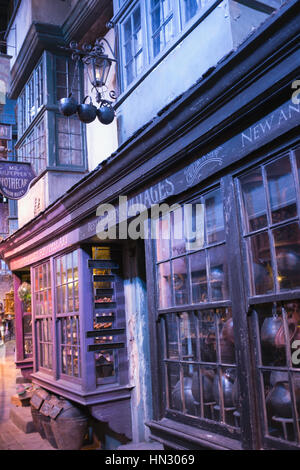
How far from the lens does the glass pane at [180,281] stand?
16.6ft

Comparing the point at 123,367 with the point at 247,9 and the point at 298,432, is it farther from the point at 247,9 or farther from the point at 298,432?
the point at 247,9

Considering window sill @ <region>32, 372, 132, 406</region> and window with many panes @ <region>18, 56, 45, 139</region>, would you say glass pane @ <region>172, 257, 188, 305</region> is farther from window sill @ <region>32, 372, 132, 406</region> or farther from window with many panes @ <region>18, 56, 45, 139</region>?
window with many panes @ <region>18, 56, 45, 139</region>

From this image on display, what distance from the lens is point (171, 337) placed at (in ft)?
17.3

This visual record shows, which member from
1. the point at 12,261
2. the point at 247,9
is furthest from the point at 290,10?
the point at 12,261

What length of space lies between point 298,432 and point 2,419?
9263 mm

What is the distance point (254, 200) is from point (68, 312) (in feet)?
17.8

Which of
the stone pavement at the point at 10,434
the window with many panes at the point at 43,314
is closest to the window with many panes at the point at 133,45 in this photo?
the window with many panes at the point at 43,314

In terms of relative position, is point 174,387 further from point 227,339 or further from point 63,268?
point 63,268

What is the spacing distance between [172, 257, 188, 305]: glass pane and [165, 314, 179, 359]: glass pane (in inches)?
9.3

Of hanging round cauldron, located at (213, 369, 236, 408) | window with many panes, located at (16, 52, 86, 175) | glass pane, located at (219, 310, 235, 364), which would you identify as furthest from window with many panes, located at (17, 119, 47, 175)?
hanging round cauldron, located at (213, 369, 236, 408)

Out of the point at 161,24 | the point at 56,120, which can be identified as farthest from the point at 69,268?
the point at 161,24

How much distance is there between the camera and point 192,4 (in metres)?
5.52

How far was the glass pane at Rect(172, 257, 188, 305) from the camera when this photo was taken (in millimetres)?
5059
